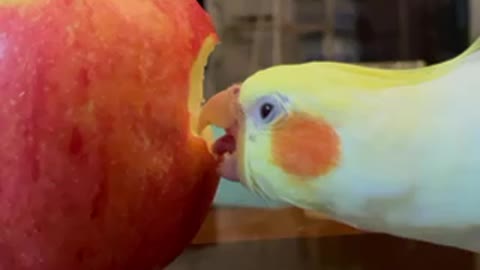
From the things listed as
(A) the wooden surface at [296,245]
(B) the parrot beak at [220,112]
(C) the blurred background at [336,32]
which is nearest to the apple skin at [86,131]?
(B) the parrot beak at [220,112]

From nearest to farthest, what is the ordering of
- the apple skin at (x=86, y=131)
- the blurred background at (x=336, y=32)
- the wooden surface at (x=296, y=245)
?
the apple skin at (x=86, y=131) < the wooden surface at (x=296, y=245) < the blurred background at (x=336, y=32)

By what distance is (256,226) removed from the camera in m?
0.67

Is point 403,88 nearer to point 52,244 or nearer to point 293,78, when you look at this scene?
point 293,78

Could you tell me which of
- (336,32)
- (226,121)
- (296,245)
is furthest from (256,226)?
(336,32)

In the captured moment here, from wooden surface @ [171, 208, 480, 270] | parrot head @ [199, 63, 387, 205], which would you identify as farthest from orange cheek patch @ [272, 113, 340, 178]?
wooden surface @ [171, 208, 480, 270]

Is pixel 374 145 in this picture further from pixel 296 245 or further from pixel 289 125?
pixel 296 245

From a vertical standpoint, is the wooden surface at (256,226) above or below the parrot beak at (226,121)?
below

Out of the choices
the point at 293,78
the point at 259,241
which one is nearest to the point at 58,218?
the point at 293,78

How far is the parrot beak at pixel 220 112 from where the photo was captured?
464mm

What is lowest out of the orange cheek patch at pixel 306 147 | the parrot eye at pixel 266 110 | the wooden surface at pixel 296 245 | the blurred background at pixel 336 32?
the wooden surface at pixel 296 245

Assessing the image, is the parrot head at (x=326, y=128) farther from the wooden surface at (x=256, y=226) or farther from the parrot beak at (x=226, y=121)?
the wooden surface at (x=256, y=226)

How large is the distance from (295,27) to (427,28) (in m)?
0.16

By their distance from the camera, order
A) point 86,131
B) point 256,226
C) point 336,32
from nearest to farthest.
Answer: point 86,131, point 256,226, point 336,32

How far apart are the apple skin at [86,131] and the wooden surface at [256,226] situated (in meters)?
0.22
